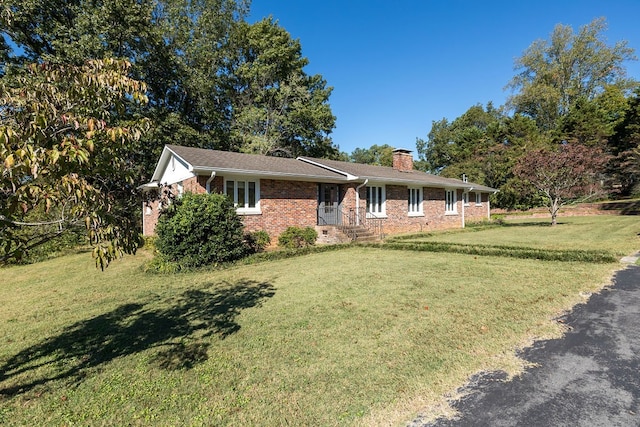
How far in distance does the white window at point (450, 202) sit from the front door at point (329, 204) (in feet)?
32.9

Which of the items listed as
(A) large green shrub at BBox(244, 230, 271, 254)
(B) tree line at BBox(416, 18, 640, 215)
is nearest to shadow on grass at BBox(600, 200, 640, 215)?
(B) tree line at BBox(416, 18, 640, 215)

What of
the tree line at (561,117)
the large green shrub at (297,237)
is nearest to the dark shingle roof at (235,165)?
the large green shrub at (297,237)

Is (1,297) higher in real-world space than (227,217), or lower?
lower

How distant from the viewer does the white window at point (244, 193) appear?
43.8ft

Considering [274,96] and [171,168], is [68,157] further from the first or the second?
[274,96]

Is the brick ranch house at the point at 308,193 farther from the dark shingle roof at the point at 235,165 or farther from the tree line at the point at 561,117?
the tree line at the point at 561,117

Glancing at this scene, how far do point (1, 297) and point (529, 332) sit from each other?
11.1 meters

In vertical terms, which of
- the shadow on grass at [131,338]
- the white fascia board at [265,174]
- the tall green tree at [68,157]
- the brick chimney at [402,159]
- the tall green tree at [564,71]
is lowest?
the shadow on grass at [131,338]

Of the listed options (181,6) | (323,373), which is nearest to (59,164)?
(323,373)

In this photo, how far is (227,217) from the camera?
10859mm

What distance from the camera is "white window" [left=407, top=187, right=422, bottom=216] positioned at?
Answer: 2002 cm

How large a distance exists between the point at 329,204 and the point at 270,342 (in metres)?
12.9

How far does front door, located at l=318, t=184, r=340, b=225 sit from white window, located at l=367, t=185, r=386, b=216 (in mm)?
1818

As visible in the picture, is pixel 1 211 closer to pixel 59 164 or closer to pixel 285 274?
pixel 59 164
